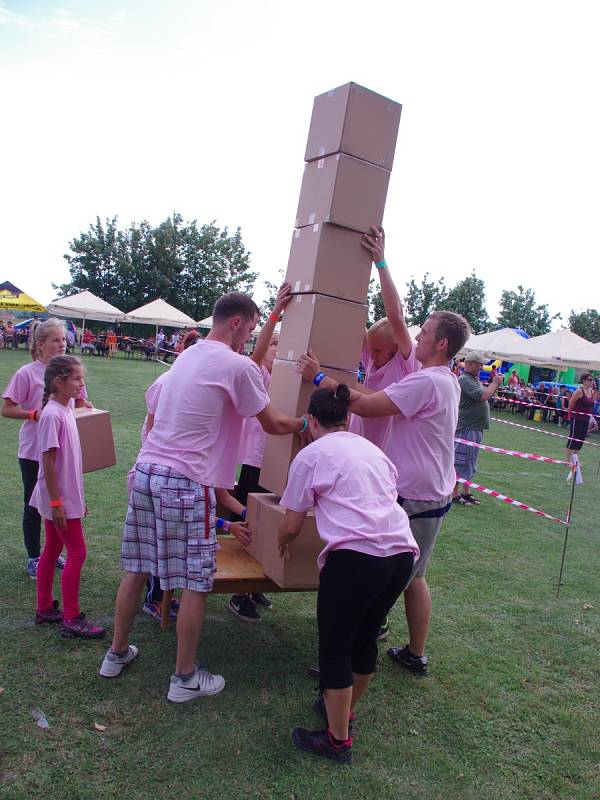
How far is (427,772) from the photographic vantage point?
9.19 feet

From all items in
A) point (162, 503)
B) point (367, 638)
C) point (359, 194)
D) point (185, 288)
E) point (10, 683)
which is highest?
point (185, 288)

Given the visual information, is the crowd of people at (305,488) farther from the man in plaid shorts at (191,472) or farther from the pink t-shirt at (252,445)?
the pink t-shirt at (252,445)

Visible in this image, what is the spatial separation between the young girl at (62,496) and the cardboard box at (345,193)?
5.78ft

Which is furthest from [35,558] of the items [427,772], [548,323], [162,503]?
[548,323]

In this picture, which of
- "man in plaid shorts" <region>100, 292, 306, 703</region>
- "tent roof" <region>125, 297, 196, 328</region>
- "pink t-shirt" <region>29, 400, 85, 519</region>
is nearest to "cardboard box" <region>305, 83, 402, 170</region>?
"man in plaid shorts" <region>100, 292, 306, 703</region>

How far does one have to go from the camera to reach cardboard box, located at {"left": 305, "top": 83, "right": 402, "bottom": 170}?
3.26 meters

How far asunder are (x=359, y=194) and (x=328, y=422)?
135cm

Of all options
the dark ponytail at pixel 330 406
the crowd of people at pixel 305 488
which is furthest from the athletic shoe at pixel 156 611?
the dark ponytail at pixel 330 406

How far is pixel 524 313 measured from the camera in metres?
52.8

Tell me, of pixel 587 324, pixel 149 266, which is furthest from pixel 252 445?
pixel 587 324

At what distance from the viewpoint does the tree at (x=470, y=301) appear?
46.0m

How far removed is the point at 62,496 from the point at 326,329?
1.84 m

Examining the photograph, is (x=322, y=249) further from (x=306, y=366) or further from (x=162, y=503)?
(x=162, y=503)

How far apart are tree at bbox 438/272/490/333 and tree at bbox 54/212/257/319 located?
1670cm
